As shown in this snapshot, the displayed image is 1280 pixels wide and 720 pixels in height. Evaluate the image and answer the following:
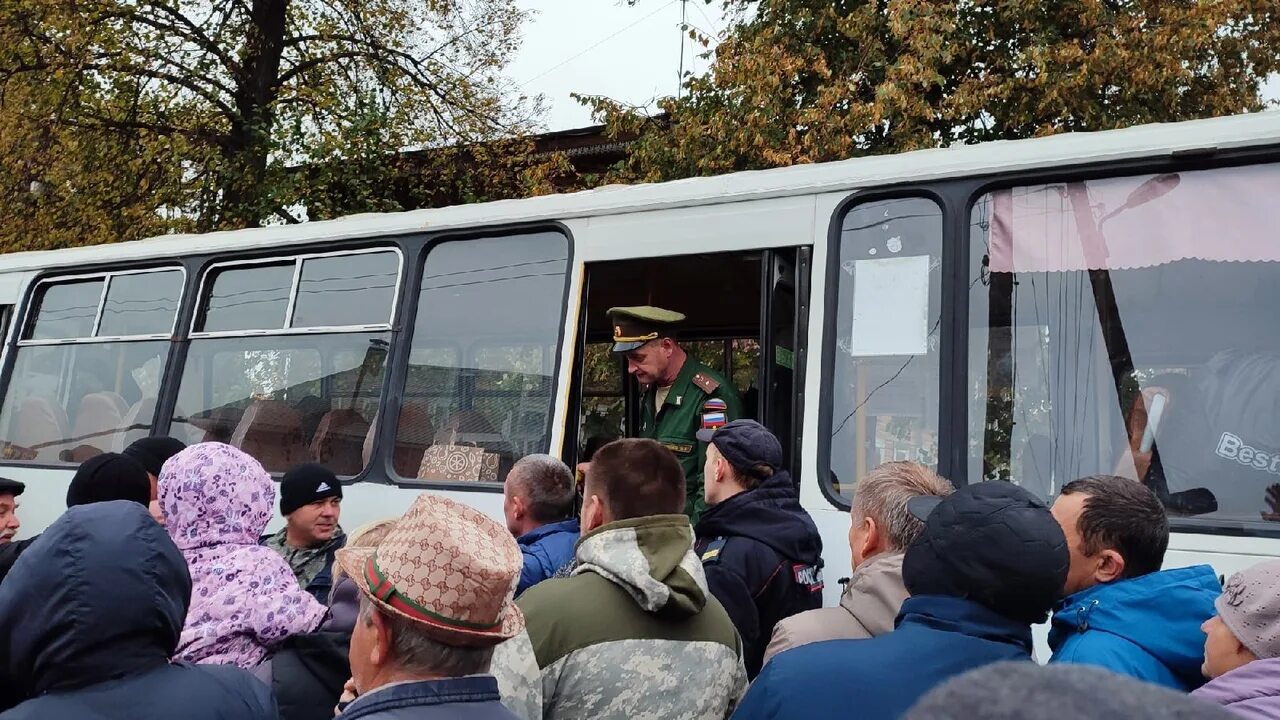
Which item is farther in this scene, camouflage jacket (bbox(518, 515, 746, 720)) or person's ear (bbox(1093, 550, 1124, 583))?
person's ear (bbox(1093, 550, 1124, 583))

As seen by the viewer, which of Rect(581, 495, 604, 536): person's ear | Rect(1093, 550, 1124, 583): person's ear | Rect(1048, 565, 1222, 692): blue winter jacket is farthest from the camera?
Rect(581, 495, 604, 536): person's ear

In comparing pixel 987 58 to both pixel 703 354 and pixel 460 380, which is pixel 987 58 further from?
pixel 460 380

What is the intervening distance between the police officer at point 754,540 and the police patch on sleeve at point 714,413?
125 cm

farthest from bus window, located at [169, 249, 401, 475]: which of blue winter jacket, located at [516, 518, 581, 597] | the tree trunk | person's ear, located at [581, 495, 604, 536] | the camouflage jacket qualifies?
the tree trunk

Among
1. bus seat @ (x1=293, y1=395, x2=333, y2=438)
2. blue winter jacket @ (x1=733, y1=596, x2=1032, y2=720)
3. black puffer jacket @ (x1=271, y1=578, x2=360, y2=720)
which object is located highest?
bus seat @ (x1=293, y1=395, x2=333, y2=438)

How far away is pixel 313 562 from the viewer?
4.25 metres

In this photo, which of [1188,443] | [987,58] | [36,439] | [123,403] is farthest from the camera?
[987,58]

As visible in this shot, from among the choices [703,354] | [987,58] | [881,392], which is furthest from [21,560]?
[987,58]

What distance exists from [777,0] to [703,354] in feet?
25.0

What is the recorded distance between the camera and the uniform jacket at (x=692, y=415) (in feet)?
17.1

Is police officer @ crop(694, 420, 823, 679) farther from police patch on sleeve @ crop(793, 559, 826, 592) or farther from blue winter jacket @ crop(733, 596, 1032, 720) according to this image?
blue winter jacket @ crop(733, 596, 1032, 720)

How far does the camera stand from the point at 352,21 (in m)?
17.0

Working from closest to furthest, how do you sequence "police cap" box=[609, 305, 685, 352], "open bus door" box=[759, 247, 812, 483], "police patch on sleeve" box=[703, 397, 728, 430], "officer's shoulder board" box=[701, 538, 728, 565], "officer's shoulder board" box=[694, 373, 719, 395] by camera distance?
"officer's shoulder board" box=[701, 538, 728, 565], "open bus door" box=[759, 247, 812, 483], "police patch on sleeve" box=[703, 397, 728, 430], "officer's shoulder board" box=[694, 373, 719, 395], "police cap" box=[609, 305, 685, 352]

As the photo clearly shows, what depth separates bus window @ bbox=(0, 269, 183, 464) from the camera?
6.76m
